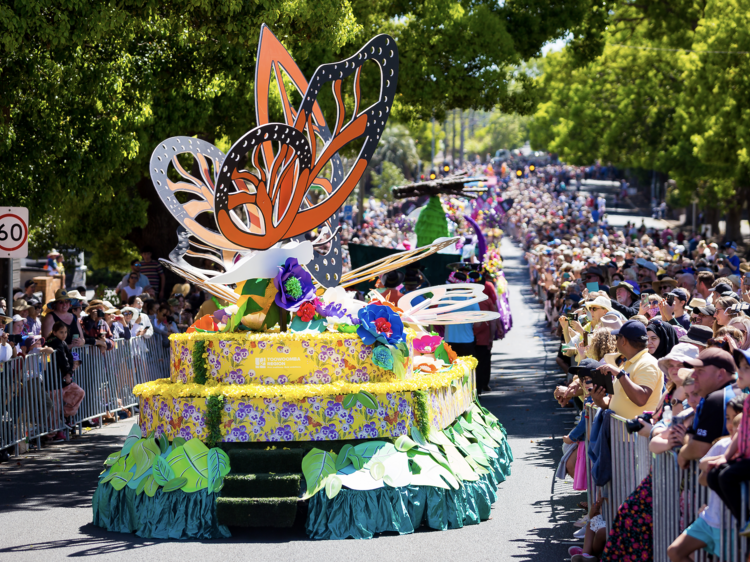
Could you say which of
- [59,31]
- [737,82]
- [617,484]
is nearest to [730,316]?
[617,484]

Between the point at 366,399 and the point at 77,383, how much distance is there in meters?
6.27

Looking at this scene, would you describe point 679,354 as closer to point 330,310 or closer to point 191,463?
point 330,310

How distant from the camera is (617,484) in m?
7.26

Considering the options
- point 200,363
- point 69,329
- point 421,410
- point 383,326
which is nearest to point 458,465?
point 421,410

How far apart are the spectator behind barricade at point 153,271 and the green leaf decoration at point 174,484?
12422 millimetres

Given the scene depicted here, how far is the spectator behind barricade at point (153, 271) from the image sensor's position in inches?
802

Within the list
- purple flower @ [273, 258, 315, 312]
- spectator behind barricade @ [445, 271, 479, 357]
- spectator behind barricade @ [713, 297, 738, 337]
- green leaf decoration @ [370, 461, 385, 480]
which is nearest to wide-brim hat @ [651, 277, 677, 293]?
A: spectator behind barricade @ [445, 271, 479, 357]

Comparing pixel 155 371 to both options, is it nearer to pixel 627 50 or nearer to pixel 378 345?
pixel 378 345

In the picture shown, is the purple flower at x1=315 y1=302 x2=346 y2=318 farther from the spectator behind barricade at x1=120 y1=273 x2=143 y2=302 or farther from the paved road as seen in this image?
the spectator behind barricade at x1=120 y1=273 x2=143 y2=302

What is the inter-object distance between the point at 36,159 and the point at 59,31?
8.62 feet

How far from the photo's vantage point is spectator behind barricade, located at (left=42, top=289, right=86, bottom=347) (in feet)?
45.0

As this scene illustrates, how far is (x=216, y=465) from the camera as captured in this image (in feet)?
27.7

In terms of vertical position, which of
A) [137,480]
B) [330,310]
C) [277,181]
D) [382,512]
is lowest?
[382,512]

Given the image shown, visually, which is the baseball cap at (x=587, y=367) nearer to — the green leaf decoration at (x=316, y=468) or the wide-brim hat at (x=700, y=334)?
the wide-brim hat at (x=700, y=334)
